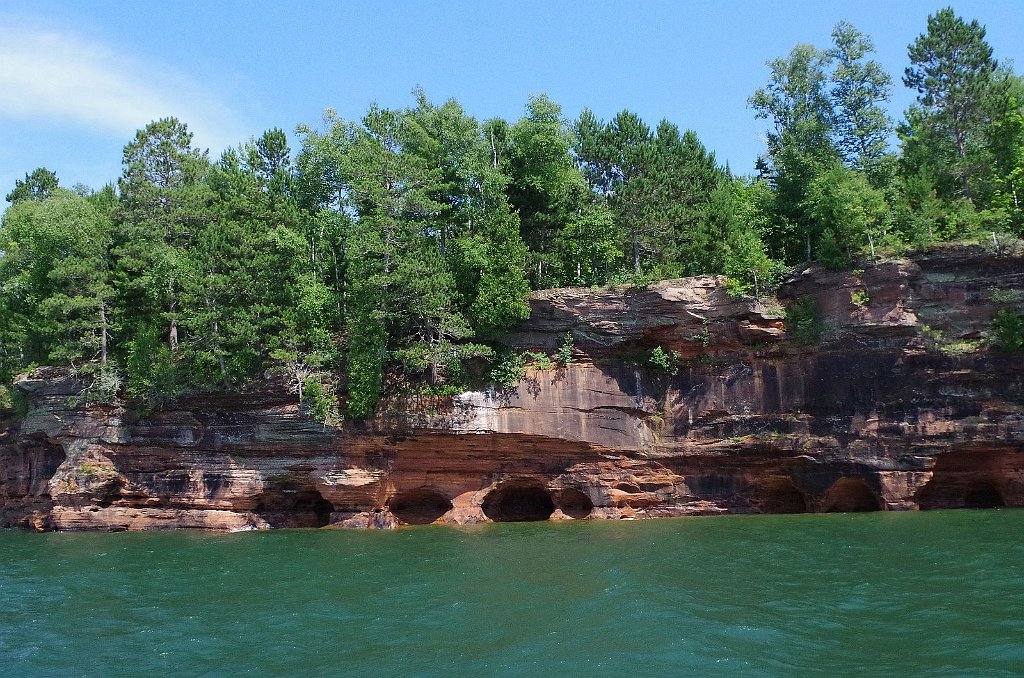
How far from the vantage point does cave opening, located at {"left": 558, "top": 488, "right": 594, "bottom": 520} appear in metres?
34.4

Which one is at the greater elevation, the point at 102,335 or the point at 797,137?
the point at 797,137

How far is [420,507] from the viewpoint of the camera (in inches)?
1420

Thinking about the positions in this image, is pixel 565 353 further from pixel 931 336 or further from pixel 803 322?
pixel 931 336

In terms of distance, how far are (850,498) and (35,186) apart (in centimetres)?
6363

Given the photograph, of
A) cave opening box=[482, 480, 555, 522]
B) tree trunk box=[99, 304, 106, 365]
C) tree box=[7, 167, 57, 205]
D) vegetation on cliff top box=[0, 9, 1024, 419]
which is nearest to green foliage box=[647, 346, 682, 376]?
vegetation on cliff top box=[0, 9, 1024, 419]

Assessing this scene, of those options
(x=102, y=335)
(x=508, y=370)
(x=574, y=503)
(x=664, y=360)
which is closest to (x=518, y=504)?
(x=574, y=503)

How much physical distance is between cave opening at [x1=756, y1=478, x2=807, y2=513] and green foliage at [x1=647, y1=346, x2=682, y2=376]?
20.2 ft

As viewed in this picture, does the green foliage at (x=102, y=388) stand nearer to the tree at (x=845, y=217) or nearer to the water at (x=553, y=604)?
the water at (x=553, y=604)

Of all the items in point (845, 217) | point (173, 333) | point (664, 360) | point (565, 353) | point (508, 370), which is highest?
point (845, 217)

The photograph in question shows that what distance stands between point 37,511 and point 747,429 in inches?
1292

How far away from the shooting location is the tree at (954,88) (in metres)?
37.2

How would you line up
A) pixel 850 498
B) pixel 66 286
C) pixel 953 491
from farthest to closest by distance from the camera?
pixel 66 286 < pixel 850 498 < pixel 953 491

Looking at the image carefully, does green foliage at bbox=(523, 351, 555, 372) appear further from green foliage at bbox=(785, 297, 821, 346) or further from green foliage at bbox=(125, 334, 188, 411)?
green foliage at bbox=(125, 334, 188, 411)

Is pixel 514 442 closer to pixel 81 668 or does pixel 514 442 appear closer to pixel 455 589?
pixel 455 589
